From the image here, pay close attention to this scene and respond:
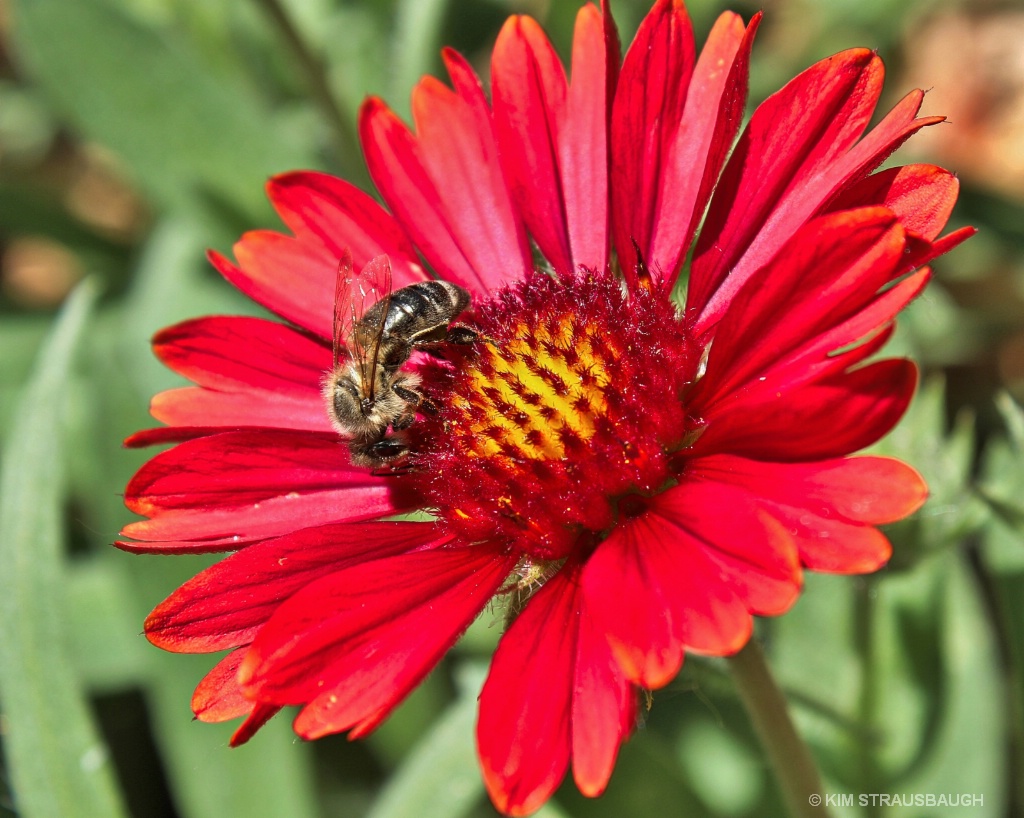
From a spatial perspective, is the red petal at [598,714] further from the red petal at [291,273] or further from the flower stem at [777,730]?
the red petal at [291,273]

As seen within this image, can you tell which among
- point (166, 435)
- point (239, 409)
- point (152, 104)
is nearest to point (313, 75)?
point (152, 104)

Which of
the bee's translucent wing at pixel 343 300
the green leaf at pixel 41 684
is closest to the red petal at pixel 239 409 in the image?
the bee's translucent wing at pixel 343 300

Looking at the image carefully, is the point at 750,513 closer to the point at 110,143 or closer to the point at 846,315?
the point at 846,315

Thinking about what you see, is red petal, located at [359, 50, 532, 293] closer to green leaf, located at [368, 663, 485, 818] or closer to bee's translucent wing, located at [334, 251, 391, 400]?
bee's translucent wing, located at [334, 251, 391, 400]

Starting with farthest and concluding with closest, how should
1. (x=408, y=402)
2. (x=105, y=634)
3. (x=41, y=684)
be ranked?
(x=105, y=634) → (x=41, y=684) → (x=408, y=402)

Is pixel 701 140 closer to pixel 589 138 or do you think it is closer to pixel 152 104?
pixel 589 138
